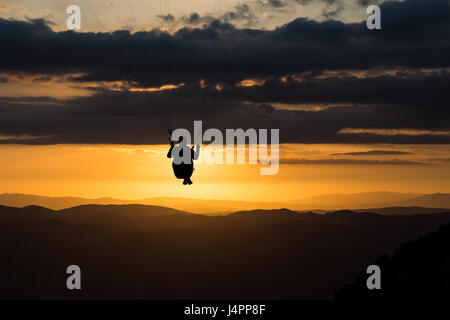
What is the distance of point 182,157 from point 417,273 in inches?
1109

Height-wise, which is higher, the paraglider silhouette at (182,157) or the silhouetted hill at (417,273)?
the paraglider silhouette at (182,157)

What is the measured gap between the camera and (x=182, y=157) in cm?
4212

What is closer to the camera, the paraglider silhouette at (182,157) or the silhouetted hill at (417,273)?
the paraglider silhouette at (182,157)

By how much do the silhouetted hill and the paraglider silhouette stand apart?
67.9 ft

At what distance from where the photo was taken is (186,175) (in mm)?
43125

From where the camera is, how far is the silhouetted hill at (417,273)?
43750mm

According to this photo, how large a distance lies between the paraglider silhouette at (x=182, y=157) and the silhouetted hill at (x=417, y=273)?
2070cm

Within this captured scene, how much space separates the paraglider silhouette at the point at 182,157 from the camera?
41.9 metres

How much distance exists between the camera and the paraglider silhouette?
41.9 meters
